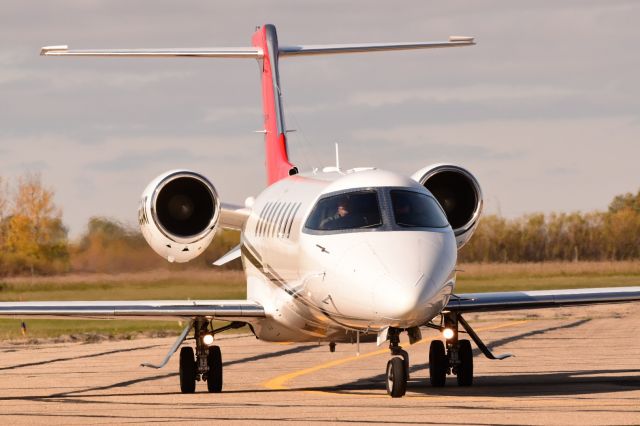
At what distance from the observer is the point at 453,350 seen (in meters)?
18.4

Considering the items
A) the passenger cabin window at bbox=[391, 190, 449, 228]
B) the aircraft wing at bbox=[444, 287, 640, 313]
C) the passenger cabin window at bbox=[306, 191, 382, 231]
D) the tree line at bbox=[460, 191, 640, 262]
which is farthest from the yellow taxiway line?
the tree line at bbox=[460, 191, 640, 262]

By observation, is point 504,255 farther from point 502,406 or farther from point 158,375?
point 502,406

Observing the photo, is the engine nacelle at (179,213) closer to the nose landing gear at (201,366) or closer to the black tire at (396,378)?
the nose landing gear at (201,366)

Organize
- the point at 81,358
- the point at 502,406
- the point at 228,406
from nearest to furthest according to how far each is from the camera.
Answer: the point at 502,406 < the point at 228,406 < the point at 81,358

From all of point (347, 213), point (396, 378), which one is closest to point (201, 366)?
point (347, 213)

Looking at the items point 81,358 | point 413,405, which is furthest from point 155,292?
point 413,405

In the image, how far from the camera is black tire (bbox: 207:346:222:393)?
18.6 meters

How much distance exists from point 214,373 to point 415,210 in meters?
4.38

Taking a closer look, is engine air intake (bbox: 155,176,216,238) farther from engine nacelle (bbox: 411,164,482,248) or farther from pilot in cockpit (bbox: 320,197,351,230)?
pilot in cockpit (bbox: 320,197,351,230)

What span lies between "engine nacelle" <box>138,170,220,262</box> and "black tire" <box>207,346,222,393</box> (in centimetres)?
242

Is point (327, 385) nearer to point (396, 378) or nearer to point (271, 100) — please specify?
point (396, 378)

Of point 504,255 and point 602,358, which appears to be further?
point 504,255

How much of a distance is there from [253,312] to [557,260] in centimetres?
3684

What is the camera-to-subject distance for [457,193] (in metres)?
20.0
